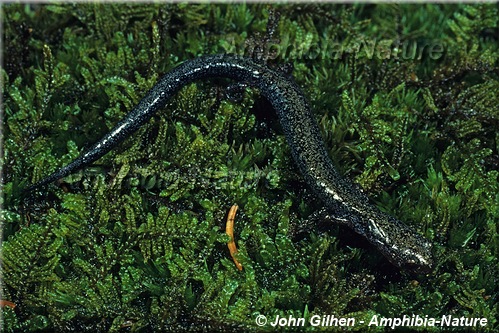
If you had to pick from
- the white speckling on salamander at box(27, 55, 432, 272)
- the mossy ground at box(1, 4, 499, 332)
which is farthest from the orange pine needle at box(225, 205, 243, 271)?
the white speckling on salamander at box(27, 55, 432, 272)

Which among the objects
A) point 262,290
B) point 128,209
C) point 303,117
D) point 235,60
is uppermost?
point 235,60

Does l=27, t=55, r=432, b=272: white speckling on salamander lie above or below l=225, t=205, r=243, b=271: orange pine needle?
above

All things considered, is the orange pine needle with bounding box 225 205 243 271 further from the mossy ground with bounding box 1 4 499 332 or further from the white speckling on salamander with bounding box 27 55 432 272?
the white speckling on salamander with bounding box 27 55 432 272

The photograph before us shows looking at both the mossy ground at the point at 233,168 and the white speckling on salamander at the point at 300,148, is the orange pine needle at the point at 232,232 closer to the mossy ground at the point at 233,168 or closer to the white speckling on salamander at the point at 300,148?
the mossy ground at the point at 233,168

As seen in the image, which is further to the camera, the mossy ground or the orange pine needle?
the orange pine needle

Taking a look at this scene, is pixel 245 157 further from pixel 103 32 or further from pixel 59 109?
pixel 103 32

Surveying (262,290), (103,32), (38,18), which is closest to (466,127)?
(262,290)

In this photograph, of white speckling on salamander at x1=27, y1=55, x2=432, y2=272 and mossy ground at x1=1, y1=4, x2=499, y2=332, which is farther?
white speckling on salamander at x1=27, y1=55, x2=432, y2=272
